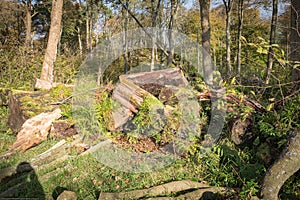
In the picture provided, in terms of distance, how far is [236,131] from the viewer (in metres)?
3.94

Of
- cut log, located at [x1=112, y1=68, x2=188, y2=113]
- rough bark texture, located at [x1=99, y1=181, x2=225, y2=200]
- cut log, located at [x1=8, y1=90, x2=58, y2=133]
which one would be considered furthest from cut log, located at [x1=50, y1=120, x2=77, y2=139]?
rough bark texture, located at [x1=99, y1=181, x2=225, y2=200]

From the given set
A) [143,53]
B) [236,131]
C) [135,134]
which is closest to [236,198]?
[236,131]

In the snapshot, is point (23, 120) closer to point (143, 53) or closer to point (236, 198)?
point (236, 198)

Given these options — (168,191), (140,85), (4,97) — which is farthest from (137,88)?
(4,97)

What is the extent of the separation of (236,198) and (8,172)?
3426 millimetres

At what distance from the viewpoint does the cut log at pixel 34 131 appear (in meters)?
4.93

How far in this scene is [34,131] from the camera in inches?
201

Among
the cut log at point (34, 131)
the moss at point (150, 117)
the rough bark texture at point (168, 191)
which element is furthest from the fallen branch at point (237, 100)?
the cut log at point (34, 131)

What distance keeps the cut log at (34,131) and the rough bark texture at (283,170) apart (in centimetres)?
428

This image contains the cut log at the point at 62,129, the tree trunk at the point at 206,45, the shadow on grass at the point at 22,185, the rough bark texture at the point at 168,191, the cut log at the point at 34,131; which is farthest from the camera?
the tree trunk at the point at 206,45

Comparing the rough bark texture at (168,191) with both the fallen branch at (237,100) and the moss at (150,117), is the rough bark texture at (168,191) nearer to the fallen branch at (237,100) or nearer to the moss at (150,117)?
the moss at (150,117)

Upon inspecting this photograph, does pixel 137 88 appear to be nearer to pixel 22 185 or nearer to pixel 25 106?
pixel 22 185

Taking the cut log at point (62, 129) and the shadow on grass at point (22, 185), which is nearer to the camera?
the shadow on grass at point (22, 185)

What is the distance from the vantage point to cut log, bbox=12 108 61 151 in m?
4.93
